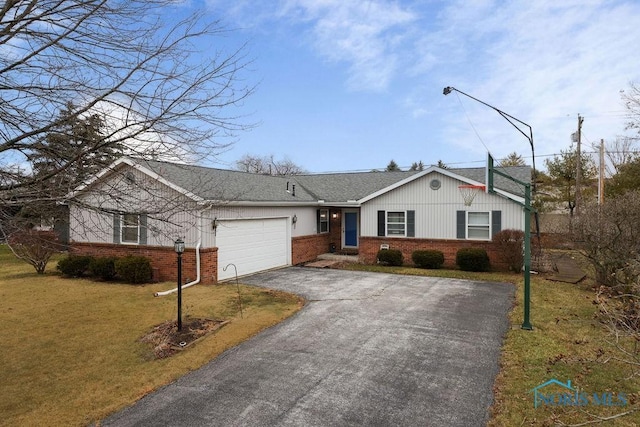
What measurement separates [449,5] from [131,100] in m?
10.4

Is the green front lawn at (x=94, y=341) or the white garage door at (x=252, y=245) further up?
the white garage door at (x=252, y=245)

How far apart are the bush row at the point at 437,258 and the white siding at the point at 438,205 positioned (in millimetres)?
1001

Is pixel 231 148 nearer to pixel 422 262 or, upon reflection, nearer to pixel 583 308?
pixel 583 308

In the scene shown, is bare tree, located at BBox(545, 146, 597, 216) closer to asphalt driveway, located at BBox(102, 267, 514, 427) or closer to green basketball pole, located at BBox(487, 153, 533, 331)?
asphalt driveway, located at BBox(102, 267, 514, 427)

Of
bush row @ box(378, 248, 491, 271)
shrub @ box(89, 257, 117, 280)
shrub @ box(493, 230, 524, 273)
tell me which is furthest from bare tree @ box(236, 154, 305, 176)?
shrub @ box(493, 230, 524, 273)

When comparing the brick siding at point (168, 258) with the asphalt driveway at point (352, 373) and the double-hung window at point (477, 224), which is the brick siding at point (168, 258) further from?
the double-hung window at point (477, 224)

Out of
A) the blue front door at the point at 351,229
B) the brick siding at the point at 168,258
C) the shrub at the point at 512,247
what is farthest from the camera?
the blue front door at the point at 351,229

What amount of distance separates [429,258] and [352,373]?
1066 centimetres

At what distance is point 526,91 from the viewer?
1546 centimetres

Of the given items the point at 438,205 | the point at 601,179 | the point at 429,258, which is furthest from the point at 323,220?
the point at 601,179

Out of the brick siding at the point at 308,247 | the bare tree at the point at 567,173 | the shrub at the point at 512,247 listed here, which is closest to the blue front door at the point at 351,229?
the brick siding at the point at 308,247

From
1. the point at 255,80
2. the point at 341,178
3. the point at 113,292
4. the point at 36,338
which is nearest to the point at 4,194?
the point at 255,80

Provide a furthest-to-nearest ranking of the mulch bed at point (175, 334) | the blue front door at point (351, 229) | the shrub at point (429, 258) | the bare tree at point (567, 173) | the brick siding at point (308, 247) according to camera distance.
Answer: the bare tree at point (567, 173)
the blue front door at point (351, 229)
the brick siding at point (308, 247)
the shrub at point (429, 258)
the mulch bed at point (175, 334)

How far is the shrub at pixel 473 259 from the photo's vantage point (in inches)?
573
